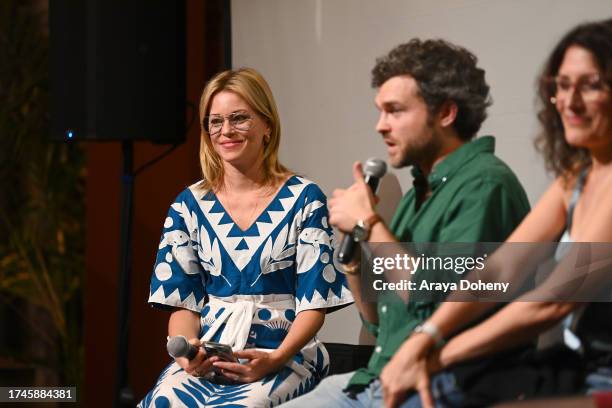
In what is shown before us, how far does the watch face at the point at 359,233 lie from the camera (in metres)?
2.08

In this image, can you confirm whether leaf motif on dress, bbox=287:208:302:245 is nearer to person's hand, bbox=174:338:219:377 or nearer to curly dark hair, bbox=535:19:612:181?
person's hand, bbox=174:338:219:377

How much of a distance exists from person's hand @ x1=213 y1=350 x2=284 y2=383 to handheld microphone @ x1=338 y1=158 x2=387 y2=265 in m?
0.42

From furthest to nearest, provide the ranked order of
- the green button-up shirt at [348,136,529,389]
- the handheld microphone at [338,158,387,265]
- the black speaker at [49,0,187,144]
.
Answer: the black speaker at [49,0,187,144] < the handheld microphone at [338,158,387,265] < the green button-up shirt at [348,136,529,389]

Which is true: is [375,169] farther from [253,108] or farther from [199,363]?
[199,363]

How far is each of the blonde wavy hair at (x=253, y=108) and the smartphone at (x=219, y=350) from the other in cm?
46

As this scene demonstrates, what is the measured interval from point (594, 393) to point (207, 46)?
223cm

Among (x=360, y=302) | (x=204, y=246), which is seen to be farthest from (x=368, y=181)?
(x=204, y=246)

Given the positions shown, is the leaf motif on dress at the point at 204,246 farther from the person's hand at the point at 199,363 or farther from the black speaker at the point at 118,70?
the black speaker at the point at 118,70

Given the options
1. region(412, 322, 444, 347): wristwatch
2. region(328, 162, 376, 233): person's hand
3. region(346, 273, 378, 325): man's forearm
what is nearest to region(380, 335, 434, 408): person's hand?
region(412, 322, 444, 347): wristwatch

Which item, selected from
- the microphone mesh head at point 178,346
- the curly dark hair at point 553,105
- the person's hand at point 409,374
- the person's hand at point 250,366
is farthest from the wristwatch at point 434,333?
the microphone mesh head at point 178,346

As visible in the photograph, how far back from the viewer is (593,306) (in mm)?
1884

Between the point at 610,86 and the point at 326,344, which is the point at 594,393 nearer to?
the point at 610,86

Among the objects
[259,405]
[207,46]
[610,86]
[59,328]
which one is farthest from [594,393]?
[59,328]

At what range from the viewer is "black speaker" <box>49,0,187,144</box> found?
305 cm
